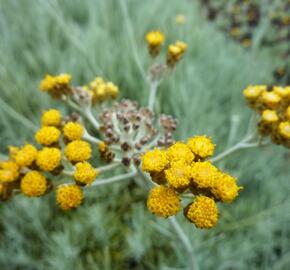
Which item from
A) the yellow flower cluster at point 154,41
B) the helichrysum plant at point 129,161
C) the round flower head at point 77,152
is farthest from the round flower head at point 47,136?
the yellow flower cluster at point 154,41

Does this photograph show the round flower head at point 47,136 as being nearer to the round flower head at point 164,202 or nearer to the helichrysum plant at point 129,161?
the helichrysum plant at point 129,161

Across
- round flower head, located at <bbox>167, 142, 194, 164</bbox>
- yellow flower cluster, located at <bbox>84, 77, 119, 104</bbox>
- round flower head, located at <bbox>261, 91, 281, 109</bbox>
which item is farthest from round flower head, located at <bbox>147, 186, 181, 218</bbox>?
yellow flower cluster, located at <bbox>84, 77, 119, 104</bbox>

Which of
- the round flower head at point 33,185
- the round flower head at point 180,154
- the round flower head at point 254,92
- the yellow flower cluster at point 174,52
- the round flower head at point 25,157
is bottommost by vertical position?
the round flower head at point 180,154

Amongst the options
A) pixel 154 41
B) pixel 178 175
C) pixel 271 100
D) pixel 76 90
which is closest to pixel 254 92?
pixel 271 100

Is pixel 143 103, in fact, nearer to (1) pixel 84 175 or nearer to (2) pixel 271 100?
(2) pixel 271 100

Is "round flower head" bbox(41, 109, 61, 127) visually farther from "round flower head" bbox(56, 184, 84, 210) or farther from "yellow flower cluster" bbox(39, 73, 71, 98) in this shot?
"round flower head" bbox(56, 184, 84, 210)

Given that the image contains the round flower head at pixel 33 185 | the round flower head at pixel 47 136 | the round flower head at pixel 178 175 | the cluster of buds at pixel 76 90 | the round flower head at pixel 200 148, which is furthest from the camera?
the cluster of buds at pixel 76 90

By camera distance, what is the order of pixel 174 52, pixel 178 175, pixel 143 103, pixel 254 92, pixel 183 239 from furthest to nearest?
pixel 143 103
pixel 174 52
pixel 254 92
pixel 183 239
pixel 178 175
